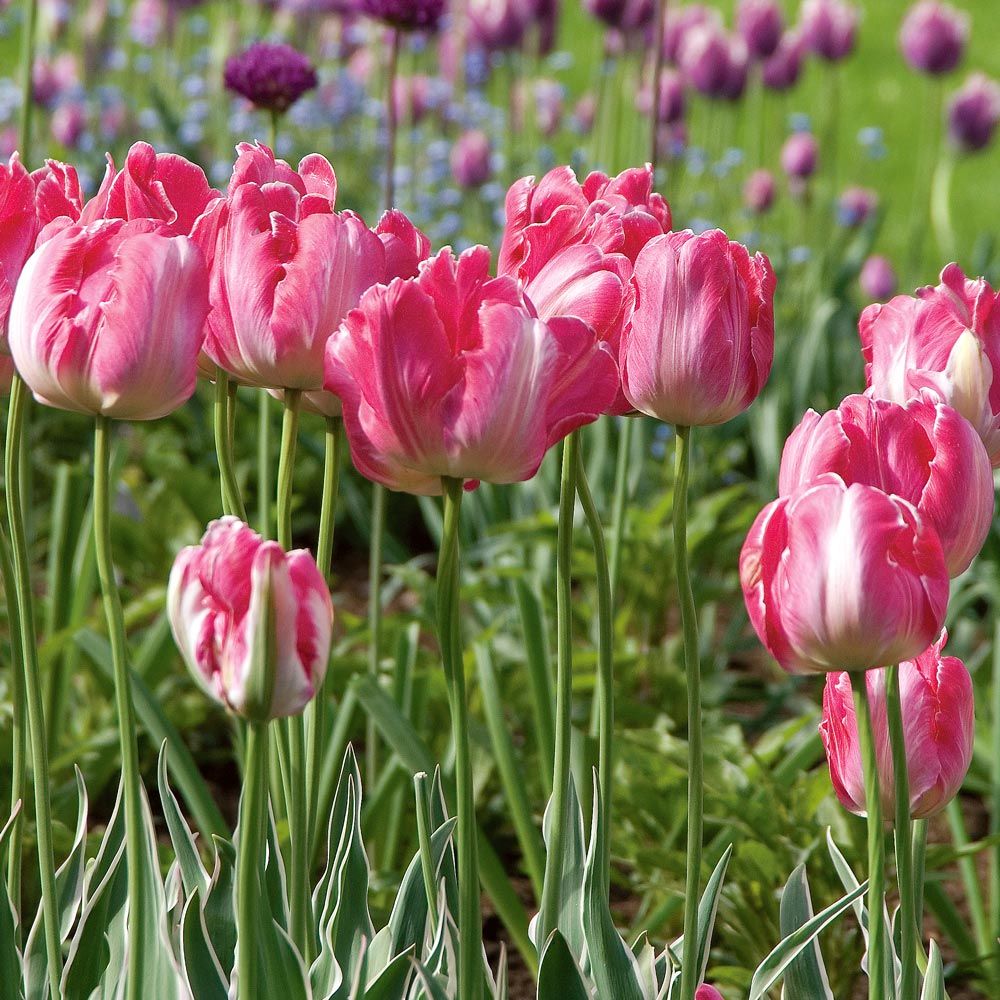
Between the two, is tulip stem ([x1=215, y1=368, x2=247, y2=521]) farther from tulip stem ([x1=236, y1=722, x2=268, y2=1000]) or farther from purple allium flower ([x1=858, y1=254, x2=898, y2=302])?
purple allium flower ([x1=858, y1=254, x2=898, y2=302])

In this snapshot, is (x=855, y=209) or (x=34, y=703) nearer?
(x=34, y=703)

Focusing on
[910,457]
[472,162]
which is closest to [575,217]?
[910,457]

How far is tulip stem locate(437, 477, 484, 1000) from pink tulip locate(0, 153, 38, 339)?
1.04ft

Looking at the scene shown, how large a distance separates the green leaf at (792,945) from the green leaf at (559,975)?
13 centimetres

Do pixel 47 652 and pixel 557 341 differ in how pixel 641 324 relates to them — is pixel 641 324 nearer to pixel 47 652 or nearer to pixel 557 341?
pixel 557 341

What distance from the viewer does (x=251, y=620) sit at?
0.70m

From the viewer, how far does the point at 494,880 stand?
167 centimetres

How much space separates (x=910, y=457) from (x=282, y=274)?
1.24ft

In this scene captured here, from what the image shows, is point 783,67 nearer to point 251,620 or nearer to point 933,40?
point 933,40

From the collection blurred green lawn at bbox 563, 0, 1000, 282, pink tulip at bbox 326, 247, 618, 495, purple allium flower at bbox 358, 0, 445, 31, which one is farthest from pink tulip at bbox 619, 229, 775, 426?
blurred green lawn at bbox 563, 0, 1000, 282

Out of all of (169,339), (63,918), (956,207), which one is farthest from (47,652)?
(956,207)

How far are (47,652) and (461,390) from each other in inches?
49.2

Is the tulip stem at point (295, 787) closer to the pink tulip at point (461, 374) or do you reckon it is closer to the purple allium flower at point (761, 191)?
the pink tulip at point (461, 374)

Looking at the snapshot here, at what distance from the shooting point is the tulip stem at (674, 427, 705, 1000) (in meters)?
0.91
